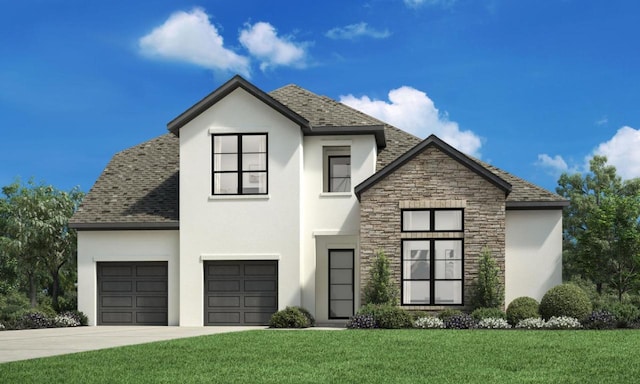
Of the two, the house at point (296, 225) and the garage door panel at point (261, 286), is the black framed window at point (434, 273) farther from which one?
the garage door panel at point (261, 286)

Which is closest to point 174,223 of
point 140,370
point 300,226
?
point 300,226

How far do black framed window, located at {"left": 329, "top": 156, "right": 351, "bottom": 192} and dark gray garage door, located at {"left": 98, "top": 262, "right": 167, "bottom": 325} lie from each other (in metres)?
6.78

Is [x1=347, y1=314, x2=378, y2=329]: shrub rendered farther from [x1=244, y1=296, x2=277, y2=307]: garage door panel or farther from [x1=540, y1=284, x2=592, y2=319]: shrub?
[x1=540, y1=284, x2=592, y2=319]: shrub

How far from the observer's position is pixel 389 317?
83.1 feet

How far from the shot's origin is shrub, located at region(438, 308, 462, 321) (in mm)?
25944

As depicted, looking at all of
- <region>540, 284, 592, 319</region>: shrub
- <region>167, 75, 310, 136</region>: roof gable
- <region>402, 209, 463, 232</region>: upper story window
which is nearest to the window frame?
<region>402, 209, 463, 232</region>: upper story window

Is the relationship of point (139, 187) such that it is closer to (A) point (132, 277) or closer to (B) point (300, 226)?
(A) point (132, 277)

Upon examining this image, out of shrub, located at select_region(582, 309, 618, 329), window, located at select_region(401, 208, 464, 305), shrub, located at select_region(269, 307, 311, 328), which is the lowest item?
shrub, located at select_region(269, 307, 311, 328)

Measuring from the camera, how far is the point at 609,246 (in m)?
41.5

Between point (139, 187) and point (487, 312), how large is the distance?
1417cm

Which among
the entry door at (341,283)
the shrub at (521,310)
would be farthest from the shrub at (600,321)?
the entry door at (341,283)

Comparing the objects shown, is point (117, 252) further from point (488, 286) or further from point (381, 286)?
point (488, 286)

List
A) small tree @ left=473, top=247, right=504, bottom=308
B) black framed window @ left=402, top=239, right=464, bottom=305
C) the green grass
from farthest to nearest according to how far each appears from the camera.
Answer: black framed window @ left=402, top=239, right=464, bottom=305, small tree @ left=473, top=247, right=504, bottom=308, the green grass

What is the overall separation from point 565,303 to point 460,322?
338cm
